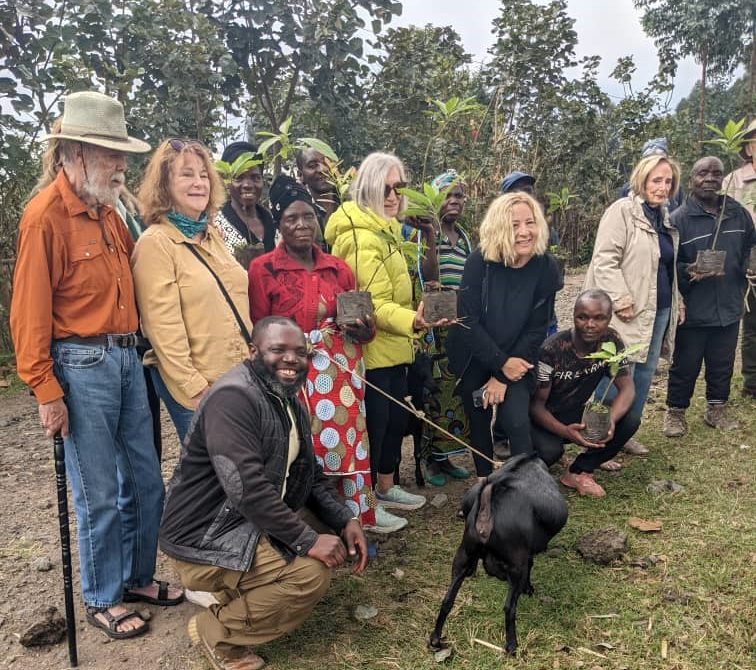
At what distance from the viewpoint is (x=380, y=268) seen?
3.41 metres

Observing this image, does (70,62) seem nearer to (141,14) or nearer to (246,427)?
(141,14)

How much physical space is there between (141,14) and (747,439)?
21.4 feet

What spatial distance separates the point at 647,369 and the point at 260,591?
10.2 ft

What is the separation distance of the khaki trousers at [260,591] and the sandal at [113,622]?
461 mm

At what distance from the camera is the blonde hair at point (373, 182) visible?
3.41 metres

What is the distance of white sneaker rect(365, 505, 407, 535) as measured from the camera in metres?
3.66

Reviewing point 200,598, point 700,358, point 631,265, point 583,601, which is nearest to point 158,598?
point 200,598

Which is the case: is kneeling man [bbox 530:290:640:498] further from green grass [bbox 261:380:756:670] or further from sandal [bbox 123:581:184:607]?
sandal [bbox 123:581:184:607]

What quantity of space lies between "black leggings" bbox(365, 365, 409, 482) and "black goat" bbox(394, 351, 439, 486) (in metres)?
0.18

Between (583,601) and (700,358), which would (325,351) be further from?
(700,358)

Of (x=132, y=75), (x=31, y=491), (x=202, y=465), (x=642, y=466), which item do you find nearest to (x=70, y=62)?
(x=132, y=75)

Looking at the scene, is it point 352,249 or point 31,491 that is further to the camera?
point 31,491

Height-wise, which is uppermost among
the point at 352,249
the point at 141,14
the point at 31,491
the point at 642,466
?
the point at 141,14

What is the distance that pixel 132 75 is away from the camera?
20.6ft
